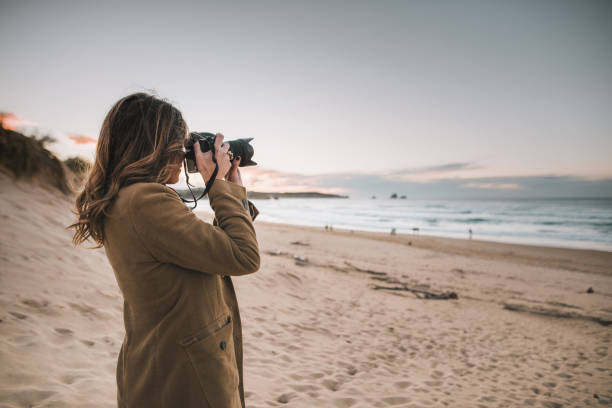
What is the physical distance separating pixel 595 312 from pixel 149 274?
881 cm

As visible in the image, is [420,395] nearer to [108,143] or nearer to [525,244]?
[108,143]

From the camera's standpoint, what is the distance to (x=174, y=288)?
3.37 ft

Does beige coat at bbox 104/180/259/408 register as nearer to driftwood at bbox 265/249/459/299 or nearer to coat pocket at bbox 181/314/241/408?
coat pocket at bbox 181/314/241/408

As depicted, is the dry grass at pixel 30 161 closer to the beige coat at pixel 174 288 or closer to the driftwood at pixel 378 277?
the driftwood at pixel 378 277

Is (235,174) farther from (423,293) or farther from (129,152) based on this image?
(423,293)

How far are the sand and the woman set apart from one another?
5.99 feet

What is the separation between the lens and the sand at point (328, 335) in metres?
2.82

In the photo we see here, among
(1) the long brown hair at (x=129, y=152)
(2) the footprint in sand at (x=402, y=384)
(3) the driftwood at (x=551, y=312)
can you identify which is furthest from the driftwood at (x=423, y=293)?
(1) the long brown hair at (x=129, y=152)

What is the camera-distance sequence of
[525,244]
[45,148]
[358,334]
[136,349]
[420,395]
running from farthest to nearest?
[525,244], [45,148], [358,334], [420,395], [136,349]

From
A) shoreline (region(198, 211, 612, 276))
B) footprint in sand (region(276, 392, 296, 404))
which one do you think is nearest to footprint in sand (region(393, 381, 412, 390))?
footprint in sand (region(276, 392, 296, 404))

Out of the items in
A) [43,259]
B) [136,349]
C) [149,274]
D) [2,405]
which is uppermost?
[149,274]

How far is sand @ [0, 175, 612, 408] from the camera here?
2824 mm

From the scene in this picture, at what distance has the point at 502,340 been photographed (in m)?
5.09

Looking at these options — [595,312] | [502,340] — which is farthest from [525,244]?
[502,340]
